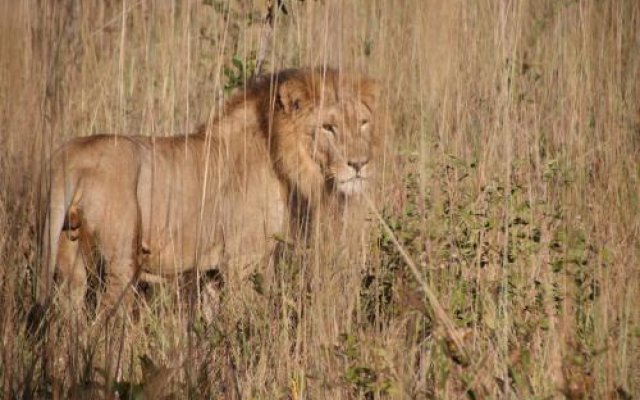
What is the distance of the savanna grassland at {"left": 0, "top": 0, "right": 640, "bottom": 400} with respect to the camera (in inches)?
101

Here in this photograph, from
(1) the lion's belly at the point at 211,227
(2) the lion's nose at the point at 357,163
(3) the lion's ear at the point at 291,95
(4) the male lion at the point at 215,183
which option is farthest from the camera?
(3) the lion's ear at the point at 291,95

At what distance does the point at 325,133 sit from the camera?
464cm

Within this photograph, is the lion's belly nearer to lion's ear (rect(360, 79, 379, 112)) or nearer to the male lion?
the male lion

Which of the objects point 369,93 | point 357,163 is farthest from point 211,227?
point 369,93

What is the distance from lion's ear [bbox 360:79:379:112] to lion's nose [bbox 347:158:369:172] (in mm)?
330

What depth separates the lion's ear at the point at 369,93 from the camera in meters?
4.75

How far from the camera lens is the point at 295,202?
15.6 feet

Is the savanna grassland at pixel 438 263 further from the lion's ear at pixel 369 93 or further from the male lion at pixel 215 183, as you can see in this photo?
the male lion at pixel 215 183

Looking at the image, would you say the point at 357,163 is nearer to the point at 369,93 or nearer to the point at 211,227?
the point at 369,93

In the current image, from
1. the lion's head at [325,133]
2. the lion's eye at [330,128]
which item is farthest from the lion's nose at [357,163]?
the lion's eye at [330,128]

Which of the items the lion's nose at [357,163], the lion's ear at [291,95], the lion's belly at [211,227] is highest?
the lion's ear at [291,95]

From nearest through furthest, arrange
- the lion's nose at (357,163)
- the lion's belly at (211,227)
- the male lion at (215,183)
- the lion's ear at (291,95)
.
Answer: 1. the male lion at (215,183)
2. the lion's belly at (211,227)
3. the lion's nose at (357,163)
4. the lion's ear at (291,95)

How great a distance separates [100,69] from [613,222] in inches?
116

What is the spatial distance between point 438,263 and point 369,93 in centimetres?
175
